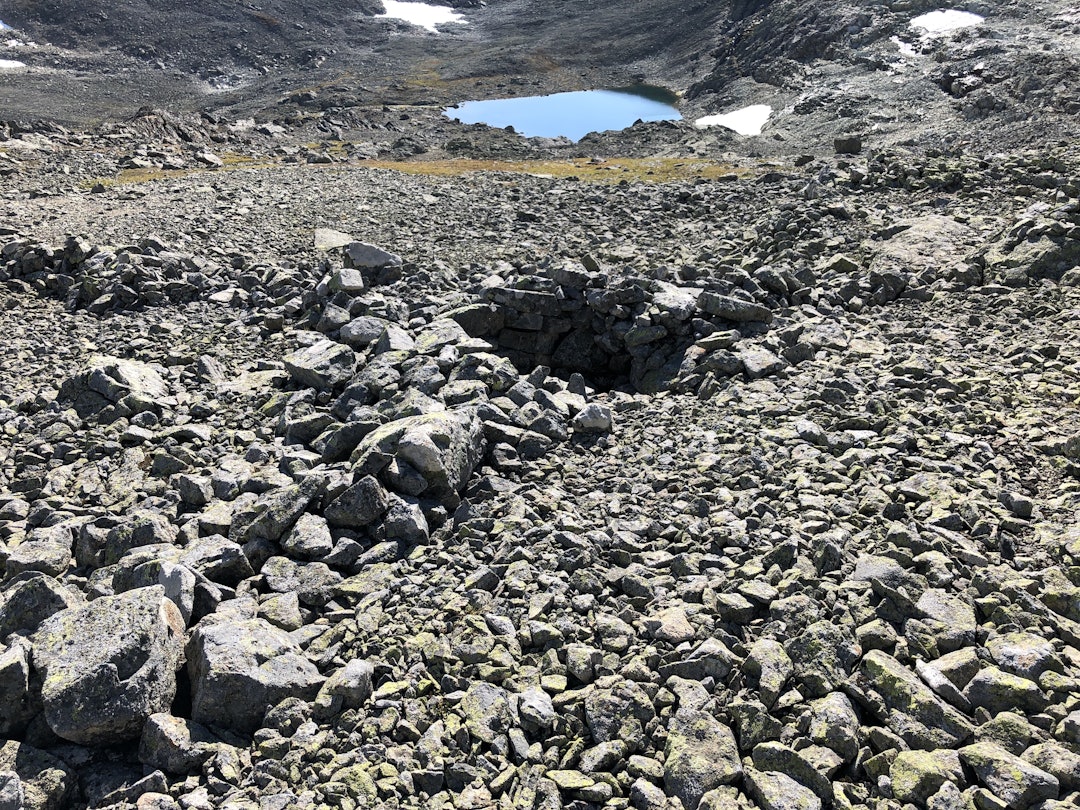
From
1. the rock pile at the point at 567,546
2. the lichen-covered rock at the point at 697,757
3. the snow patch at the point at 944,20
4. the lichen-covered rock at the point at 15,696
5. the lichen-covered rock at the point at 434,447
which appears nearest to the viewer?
the lichen-covered rock at the point at 697,757

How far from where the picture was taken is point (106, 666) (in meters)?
6.71

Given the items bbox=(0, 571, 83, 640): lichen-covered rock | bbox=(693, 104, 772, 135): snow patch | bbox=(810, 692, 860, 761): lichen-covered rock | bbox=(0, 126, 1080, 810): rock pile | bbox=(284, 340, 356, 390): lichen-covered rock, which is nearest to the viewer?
bbox=(810, 692, 860, 761): lichen-covered rock

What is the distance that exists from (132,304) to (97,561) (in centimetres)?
1207

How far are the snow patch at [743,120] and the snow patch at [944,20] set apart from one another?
1854 cm

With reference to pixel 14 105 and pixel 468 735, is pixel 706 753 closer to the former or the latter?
pixel 468 735

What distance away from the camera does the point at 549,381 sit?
597 inches

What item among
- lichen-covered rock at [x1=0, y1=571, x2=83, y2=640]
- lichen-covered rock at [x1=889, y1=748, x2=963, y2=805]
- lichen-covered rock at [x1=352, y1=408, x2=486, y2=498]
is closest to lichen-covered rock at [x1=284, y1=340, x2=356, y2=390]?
lichen-covered rock at [x1=352, y1=408, x2=486, y2=498]

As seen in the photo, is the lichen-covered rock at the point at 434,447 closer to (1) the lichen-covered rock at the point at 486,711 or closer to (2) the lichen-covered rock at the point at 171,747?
(1) the lichen-covered rock at the point at 486,711

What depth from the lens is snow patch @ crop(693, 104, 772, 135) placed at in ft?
278

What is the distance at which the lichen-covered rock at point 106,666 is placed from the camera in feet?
21.6

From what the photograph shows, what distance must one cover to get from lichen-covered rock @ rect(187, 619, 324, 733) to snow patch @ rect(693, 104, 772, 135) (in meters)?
85.6

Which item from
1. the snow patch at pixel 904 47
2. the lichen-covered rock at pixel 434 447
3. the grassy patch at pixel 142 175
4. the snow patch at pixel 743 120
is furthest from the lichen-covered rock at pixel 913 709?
the snow patch at pixel 904 47

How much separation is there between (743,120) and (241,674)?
3680 inches

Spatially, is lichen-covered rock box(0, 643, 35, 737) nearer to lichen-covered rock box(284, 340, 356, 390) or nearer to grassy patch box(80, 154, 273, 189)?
lichen-covered rock box(284, 340, 356, 390)
